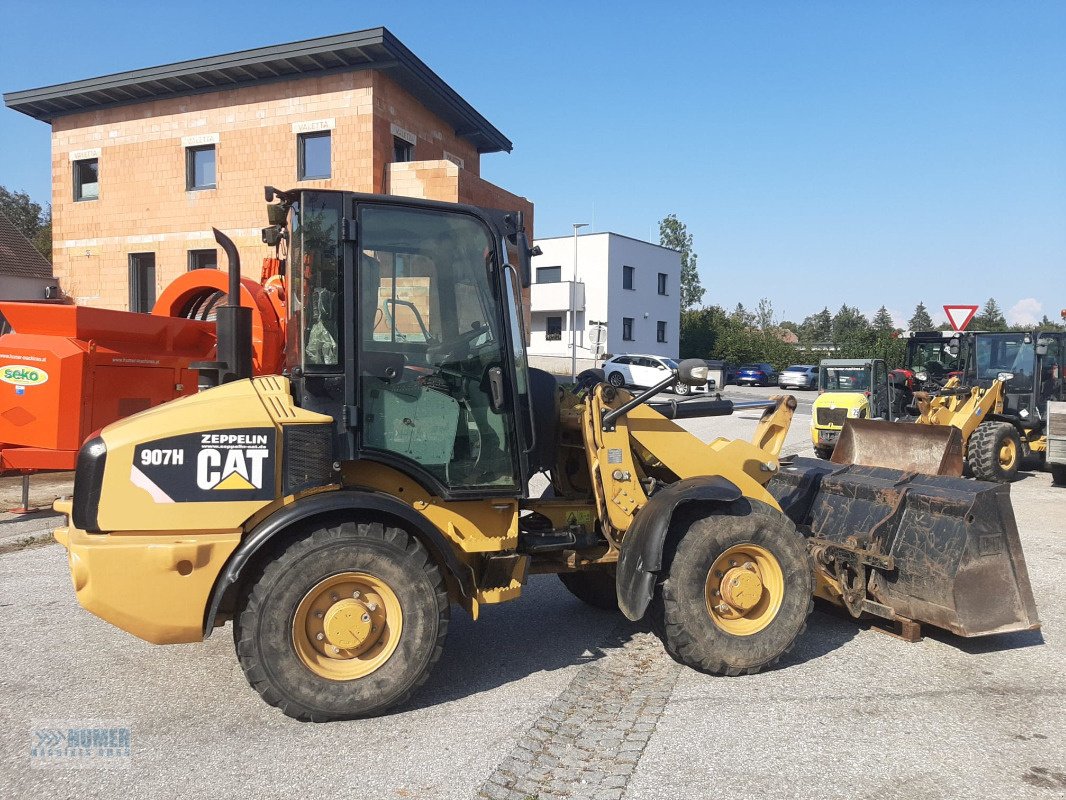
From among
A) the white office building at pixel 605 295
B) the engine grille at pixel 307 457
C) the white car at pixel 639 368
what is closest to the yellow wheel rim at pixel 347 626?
the engine grille at pixel 307 457

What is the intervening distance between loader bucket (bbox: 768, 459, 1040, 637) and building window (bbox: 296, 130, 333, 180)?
667 inches

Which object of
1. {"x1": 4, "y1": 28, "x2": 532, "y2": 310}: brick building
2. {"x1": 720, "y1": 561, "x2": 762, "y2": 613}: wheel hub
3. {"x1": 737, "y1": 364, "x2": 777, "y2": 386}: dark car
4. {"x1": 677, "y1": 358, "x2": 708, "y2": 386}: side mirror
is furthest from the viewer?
{"x1": 737, "y1": 364, "x2": 777, "y2": 386}: dark car

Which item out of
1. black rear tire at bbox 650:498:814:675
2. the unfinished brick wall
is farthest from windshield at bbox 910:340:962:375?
black rear tire at bbox 650:498:814:675

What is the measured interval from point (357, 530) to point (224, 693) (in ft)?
3.87

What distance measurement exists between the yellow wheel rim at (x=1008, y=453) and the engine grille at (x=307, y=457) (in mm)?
10694

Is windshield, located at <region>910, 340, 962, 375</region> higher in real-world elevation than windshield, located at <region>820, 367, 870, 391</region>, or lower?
higher

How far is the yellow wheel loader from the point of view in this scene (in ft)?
11.2

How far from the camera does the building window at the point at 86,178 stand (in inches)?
857

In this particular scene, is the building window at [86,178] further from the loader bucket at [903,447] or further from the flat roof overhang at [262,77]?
the loader bucket at [903,447]

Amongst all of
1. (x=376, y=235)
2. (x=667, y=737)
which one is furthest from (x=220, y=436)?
(x=667, y=737)

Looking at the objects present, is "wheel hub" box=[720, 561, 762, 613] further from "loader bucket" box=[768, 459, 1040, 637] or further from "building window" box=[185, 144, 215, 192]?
"building window" box=[185, 144, 215, 192]

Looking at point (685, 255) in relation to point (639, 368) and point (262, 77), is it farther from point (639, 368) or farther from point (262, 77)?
point (262, 77)

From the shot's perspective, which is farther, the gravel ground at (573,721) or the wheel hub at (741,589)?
the wheel hub at (741,589)

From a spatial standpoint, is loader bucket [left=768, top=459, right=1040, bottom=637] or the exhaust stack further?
loader bucket [left=768, top=459, right=1040, bottom=637]
